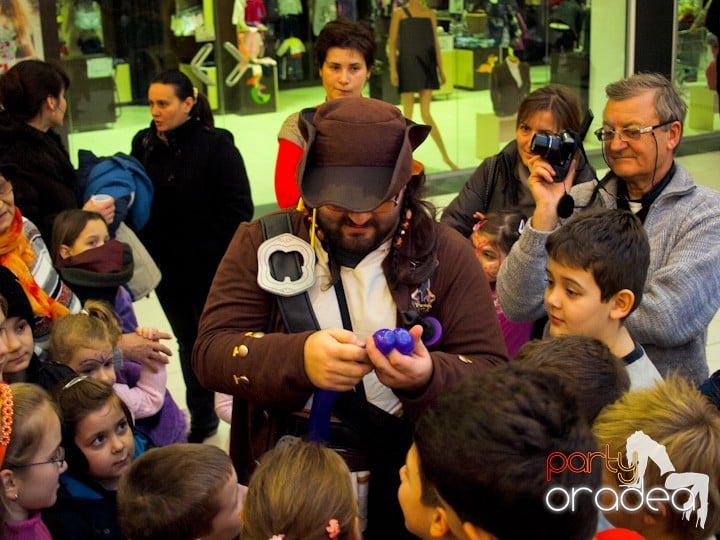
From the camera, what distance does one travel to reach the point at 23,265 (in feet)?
11.1

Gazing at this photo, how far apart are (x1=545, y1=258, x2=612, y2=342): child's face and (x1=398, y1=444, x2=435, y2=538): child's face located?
38.9 inches

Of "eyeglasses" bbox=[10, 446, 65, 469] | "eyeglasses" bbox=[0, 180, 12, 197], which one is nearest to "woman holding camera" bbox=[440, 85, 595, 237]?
"eyeglasses" bbox=[0, 180, 12, 197]

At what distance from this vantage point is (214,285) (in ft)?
7.49

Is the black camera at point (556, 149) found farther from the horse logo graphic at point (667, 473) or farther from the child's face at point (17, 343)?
the child's face at point (17, 343)

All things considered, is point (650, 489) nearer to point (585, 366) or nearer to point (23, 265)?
point (585, 366)

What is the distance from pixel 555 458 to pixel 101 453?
1.65m

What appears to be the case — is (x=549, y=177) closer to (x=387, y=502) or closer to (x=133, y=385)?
(x=387, y=502)

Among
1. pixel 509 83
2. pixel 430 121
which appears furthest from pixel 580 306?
pixel 509 83

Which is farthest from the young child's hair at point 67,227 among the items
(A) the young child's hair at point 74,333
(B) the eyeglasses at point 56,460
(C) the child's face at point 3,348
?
(B) the eyeglasses at point 56,460

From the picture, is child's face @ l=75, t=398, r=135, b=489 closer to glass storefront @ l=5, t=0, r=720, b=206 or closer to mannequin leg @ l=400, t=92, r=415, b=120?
glass storefront @ l=5, t=0, r=720, b=206

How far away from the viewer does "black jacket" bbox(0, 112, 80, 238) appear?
12.9 ft

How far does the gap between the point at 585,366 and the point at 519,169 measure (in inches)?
59.5

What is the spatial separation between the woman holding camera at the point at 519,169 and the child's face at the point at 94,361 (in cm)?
128

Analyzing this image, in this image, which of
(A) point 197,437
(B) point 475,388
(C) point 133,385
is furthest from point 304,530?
(A) point 197,437
